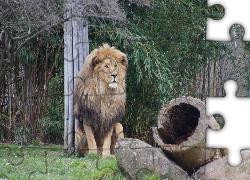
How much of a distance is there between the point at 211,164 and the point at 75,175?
4.36ft

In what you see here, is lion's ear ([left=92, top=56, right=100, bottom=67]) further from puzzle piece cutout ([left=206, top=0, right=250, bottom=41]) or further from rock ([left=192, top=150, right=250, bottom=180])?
puzzle piece cutout ([left=206, top=0, right=250, bottom=41])

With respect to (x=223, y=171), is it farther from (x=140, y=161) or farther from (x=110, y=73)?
(x=110, y=73)

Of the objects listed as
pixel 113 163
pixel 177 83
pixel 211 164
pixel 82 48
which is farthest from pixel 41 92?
pixel 211 164

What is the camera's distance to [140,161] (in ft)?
11.3

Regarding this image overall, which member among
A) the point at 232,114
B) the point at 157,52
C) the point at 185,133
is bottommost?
the point at 185,133

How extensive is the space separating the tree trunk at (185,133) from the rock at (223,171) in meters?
0.11

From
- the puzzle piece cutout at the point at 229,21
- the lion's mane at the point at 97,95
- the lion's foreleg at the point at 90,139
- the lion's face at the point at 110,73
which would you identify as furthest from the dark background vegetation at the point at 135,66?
the puzzle piece cutout at the point at 229,21

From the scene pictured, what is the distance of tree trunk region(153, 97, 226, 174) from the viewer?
3686 millimetres

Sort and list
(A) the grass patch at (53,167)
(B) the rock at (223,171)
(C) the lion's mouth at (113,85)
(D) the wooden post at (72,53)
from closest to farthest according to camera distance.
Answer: (A) the grass patch at (53,167)
(B) the rock at (223,171)
(C) the lion's mouth at (113,85)
(D) the wooden post at (72,53)

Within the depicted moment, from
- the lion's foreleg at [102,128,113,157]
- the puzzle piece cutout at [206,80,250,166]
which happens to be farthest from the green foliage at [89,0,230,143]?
the puzzle piece cutout at [206,80,250,166]

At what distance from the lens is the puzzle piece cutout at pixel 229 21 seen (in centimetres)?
277

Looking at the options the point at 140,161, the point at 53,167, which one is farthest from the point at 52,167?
the point at 140,161

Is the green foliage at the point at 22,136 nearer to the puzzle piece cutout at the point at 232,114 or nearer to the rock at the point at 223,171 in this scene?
the rock at the point at 223,171

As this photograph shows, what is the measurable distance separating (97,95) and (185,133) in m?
1.05
